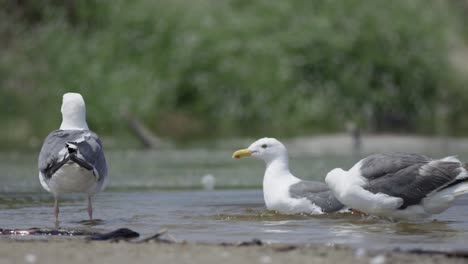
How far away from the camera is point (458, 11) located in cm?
3878

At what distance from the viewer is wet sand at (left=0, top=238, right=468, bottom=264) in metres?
7.27

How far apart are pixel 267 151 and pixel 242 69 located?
22596 mm

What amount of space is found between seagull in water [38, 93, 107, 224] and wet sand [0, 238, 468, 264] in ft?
6.87

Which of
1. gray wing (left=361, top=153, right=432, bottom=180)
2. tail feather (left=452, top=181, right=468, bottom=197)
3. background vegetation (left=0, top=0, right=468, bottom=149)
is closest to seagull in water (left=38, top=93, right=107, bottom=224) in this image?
gray wing (left=361, top=153, right=432, bottom=180)

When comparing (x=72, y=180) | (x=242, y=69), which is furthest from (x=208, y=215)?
(x=242, y=69)

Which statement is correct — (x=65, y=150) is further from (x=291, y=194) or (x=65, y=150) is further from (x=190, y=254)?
(x=190, y=254)

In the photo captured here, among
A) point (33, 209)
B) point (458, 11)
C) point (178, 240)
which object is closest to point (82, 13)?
point (458, 11)

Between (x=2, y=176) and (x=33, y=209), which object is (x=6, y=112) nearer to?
(x=2, y=176)

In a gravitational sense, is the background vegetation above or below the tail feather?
above

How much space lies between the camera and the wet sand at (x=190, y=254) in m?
7.27

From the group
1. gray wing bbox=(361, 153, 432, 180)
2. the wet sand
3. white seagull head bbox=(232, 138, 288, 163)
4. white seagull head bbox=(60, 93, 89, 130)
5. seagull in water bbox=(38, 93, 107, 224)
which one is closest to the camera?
the wet sand

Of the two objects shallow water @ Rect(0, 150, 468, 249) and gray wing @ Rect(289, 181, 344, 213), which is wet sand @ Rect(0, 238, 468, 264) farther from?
gray wing @ Rect(289, 181, 344, 213)

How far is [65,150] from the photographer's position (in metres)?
10.3

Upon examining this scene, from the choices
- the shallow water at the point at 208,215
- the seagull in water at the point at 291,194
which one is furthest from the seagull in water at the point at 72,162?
the seagull in water at the point at 291,194
